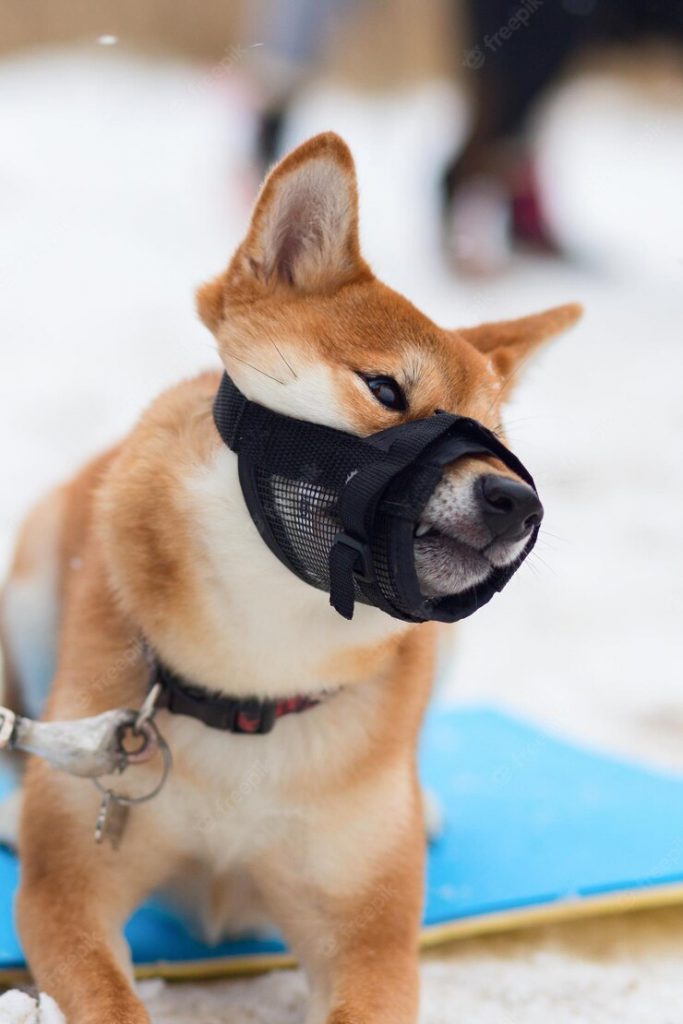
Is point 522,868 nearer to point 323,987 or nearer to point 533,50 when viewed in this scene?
point 323,987

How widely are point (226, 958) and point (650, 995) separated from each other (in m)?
0.67

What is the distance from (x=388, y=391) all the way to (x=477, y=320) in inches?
177

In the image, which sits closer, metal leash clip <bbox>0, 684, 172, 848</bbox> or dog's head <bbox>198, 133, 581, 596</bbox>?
dog's head <bbox>198, 133, 581, 596</bbox>

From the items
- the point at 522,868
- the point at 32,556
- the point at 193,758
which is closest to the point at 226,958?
the point at 193,758

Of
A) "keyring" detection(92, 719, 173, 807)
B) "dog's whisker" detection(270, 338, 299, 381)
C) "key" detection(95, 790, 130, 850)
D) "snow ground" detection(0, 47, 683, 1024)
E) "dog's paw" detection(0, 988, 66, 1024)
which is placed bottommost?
"snow ground" detection(0, 47, 683, 1024)

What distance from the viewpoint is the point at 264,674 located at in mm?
1607

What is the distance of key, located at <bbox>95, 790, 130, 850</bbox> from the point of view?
64.4 inches

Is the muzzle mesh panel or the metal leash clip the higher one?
the muzzle mesh panel

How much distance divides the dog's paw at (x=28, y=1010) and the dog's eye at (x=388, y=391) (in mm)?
857

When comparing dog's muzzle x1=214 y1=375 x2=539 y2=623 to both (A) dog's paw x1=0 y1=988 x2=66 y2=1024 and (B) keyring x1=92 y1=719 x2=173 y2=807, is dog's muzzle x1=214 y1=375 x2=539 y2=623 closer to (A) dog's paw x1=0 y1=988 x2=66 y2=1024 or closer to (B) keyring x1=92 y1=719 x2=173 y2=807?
(B) keyring x1=92 y1=719 x2=173 y2=807

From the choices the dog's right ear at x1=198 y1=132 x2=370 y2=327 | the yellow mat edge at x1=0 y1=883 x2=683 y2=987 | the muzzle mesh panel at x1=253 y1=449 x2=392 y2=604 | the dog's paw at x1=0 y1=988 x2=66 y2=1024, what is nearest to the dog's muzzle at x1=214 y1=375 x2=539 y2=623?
the muzzle mesh panel at x1=253 y1=449 x2=392 y2=604

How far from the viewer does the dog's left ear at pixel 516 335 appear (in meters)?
1.84

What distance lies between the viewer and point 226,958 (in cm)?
187

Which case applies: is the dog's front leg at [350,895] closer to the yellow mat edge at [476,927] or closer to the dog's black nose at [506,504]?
the yellow mat edge at [476,927]
